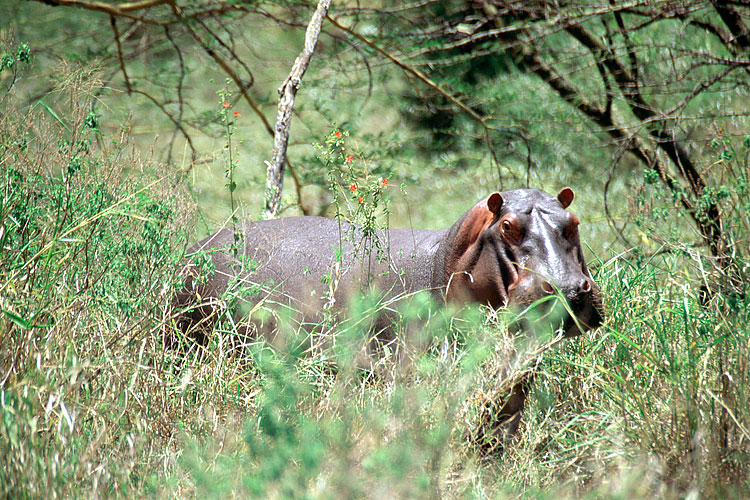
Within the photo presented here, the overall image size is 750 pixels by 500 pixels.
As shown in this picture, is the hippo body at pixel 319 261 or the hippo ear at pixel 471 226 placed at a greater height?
the hippo ear at pixel 471 226

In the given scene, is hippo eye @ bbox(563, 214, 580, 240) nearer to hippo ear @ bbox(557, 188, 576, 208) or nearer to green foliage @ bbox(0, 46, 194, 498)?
hippo ear @ bbox(557, 188, 576, 208)

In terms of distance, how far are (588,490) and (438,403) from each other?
0.59 meters

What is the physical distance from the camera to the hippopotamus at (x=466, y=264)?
8.78 feet

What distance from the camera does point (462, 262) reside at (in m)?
3.00

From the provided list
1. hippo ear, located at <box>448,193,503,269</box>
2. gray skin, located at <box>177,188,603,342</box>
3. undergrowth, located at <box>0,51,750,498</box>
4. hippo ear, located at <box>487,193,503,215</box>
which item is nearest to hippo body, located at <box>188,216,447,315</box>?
gray skin, located at <box>177,188,603,342</box>

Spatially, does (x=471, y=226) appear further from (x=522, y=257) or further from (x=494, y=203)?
(x=522, y=257)

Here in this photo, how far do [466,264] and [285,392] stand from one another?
118 cm

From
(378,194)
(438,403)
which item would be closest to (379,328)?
(378,194)

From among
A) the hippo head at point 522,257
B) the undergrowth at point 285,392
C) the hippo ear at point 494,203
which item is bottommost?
the undergrowth at point 285,392

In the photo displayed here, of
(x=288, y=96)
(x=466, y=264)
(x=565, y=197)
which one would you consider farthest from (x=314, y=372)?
(x=288, y=96)

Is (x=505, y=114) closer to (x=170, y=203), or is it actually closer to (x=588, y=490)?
(x=170, y=203)

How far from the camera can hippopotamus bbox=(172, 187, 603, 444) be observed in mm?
2675

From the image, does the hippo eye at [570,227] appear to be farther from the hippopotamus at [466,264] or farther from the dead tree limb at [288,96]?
the dead tree limb at [288,96]

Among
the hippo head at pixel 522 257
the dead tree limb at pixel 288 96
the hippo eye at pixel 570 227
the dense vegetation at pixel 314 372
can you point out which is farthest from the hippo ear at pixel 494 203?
the dead tree limb at pixel 288 96
